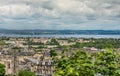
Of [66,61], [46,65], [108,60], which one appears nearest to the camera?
[108,60]

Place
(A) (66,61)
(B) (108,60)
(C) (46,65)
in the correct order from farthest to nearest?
1. (C) (46,65)
2. (A) (66,61)
3. (B) (108,60)

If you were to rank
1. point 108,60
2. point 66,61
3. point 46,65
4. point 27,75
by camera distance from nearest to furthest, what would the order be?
point 108,60
point 66,61
point 27,75
point 46,65

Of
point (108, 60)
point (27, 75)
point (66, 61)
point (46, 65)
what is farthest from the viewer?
point (46, 65)

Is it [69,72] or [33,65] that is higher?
[69,72]

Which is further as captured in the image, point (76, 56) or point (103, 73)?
point (76, 56)

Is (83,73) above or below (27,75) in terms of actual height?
above

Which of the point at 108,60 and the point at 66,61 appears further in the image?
the point at 66,61

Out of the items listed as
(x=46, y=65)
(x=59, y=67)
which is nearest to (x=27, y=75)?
(x=46, y=65)

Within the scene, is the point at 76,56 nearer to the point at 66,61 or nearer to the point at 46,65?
the point at 66,61

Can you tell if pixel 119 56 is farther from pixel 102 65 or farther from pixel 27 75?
pixel 27 75
